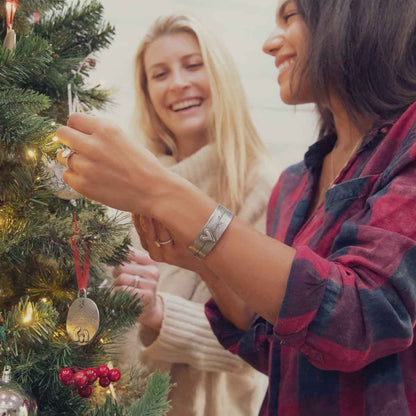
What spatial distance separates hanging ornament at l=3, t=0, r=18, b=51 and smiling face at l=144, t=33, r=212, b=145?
82cm

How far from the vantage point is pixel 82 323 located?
0.68 meters

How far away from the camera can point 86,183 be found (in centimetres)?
66

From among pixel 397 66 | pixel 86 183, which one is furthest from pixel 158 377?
pixel 397 66

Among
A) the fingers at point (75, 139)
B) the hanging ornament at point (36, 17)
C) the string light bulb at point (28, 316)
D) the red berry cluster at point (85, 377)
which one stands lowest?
the red berry cluster at point (85, 377)

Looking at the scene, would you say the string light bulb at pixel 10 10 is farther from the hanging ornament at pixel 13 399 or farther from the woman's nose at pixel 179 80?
the woman's nose at pixel 179 80

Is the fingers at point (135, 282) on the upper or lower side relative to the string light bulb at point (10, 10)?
lower

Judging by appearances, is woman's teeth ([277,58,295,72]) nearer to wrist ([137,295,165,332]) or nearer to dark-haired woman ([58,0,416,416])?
dark-haired woman ([58,0,416,416])

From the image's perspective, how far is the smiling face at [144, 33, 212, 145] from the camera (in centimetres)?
154

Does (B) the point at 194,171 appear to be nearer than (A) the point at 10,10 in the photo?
No

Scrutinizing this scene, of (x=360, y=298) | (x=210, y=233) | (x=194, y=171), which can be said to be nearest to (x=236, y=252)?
(x=210, y=233)

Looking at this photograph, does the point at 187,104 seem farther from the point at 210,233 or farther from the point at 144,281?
the point at 210,233

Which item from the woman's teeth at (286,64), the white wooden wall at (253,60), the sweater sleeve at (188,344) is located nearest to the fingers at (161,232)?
the woman's teeth at (286,64)

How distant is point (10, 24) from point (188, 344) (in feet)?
2.56

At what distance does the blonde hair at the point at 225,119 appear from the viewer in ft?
4.77
